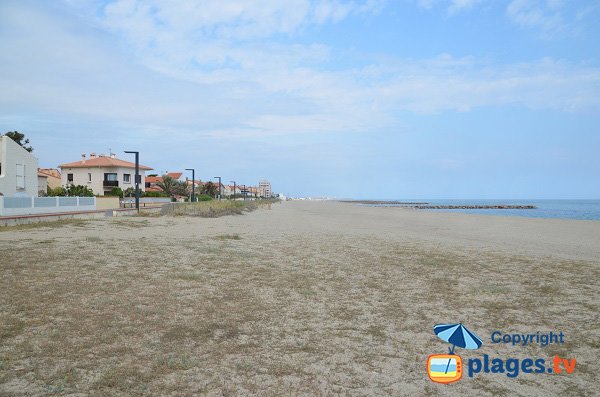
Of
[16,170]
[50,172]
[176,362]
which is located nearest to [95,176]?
[50,172]

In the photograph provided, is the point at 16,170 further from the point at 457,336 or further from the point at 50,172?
the point at 50,172

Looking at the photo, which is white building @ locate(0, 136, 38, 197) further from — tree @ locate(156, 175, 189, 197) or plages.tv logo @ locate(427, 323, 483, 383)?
tree @ locate(156, 175, 189, 197)

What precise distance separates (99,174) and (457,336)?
6314cm

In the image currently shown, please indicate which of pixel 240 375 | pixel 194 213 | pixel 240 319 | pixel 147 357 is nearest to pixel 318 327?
pixel 240 319

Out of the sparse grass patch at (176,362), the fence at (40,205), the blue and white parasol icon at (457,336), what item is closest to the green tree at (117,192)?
the fence at (40,205)

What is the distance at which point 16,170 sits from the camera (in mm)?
31500

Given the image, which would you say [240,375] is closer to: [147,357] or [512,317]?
[147,357]

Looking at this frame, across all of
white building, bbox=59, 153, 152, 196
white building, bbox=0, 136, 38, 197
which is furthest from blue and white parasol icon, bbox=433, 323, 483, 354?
white building, bbox=59, 153, 152, 196

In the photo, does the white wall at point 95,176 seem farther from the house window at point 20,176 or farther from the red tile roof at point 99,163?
the house window at point 20,176

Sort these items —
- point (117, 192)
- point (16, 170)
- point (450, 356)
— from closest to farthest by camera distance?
point (450, 356) → point (16, 170) → point (117, 192)

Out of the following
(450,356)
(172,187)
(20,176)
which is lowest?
(450,356)

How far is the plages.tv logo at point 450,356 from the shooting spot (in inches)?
157

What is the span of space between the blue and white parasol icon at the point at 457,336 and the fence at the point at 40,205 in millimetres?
21952

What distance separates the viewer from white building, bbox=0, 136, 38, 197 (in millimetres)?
29891
